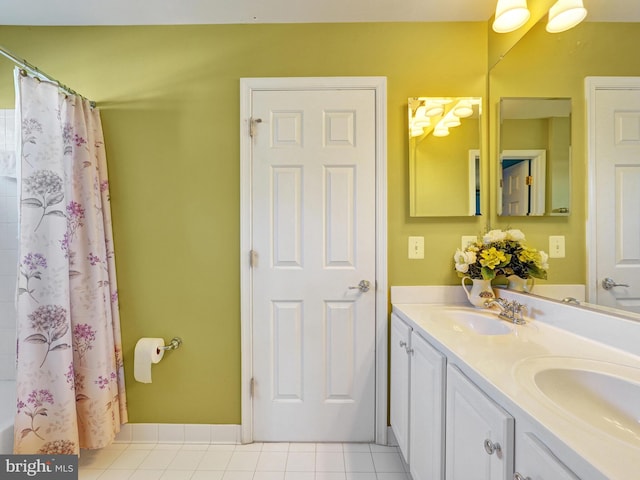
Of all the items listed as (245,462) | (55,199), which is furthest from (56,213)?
(245,462)

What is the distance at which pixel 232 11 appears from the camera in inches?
61.1

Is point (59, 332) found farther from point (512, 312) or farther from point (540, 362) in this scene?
point (512, 312)

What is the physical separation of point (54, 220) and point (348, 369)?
65.2 inches

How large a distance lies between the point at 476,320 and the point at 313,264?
89 cm

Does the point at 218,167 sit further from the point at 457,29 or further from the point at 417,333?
the point at 457,29

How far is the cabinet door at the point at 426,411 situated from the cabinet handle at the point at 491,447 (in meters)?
0.27

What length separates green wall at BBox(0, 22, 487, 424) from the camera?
163 centimetres

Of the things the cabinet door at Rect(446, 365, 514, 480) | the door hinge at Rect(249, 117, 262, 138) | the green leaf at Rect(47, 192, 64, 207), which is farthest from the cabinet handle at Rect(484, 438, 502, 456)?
the green leaf at Rect(47, 192, 64, 207)

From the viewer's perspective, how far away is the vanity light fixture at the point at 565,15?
1.08 metres

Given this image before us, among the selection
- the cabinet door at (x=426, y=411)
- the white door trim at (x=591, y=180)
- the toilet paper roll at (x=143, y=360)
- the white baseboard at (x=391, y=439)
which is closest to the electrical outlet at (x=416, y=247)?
the cabinet door at (x=426, y=411)

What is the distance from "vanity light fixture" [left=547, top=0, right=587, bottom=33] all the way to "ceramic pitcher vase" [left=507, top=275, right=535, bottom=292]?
3.49ft

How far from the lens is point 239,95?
1637 mm

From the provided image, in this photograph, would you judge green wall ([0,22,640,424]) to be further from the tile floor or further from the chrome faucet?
the chrome faucet

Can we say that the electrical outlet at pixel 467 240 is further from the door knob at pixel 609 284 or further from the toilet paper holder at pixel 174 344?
the toilet paper holder at pixel 174 344
